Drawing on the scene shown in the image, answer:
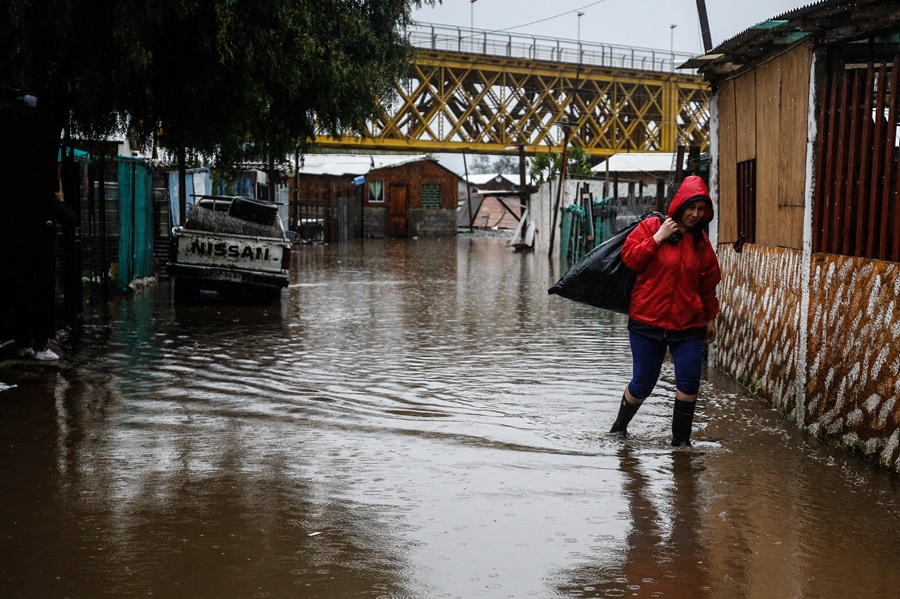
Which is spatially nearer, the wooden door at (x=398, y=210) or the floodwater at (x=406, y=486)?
the floodwater at (x=406, y=486)

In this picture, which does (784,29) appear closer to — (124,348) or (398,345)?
(398,345)

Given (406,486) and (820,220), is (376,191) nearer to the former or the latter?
(820,220)

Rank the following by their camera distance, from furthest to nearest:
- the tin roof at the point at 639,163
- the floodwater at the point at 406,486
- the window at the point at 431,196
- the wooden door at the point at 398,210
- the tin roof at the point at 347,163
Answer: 1. the window at the point at 431,196
2. the wooden door at the point at 398,210
3. the tin roof at the point at 347,163
4. the tin roof at the point at 639,163
5. the floodwater at the point at 406,486

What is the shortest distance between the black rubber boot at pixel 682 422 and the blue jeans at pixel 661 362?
0.10m

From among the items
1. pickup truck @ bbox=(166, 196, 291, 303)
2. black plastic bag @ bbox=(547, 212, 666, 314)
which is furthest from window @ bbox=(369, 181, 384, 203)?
black plastic bag @ bbox=(547, 212, 666, 314)

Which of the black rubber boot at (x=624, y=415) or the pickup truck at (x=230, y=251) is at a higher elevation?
the pickup truck at (x=230, y=251)

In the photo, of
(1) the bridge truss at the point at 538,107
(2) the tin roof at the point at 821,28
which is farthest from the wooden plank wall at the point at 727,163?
(1) the bridge truss at the point at 538,107

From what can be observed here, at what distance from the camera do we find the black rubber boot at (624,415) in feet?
23.3

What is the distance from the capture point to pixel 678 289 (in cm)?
663

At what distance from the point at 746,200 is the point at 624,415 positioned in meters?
3.40

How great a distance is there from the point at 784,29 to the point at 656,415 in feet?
9.65

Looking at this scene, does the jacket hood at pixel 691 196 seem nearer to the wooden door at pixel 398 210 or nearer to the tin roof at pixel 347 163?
the tin roof at pixel 347 163

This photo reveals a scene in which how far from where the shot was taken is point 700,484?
5.96 m

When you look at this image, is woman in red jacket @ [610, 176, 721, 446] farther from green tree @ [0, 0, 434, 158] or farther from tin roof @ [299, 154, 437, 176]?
tin roof @ [299, 154, 437, 176]
